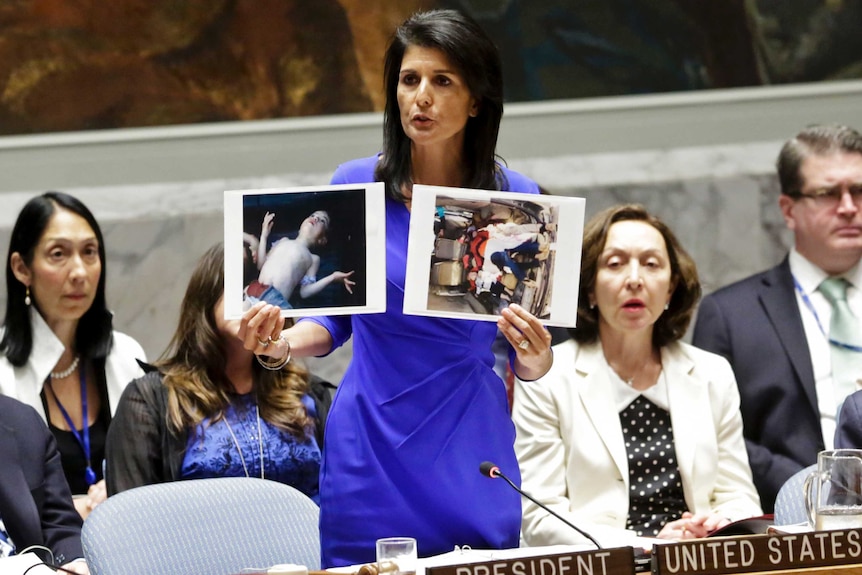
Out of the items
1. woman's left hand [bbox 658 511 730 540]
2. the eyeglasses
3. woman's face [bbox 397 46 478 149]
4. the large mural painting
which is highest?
the large mural painting

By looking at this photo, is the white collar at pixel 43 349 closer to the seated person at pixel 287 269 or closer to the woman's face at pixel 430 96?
the seated person at pixel 287 269

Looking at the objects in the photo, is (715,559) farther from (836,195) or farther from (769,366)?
(836,195)

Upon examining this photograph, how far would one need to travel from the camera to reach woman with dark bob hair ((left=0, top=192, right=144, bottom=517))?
16.1 ft

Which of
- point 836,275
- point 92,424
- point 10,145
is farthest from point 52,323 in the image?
point 836,275

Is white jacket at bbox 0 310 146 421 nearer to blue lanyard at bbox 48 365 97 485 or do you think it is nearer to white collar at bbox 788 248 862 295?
blue lanyard at bbox 48 365 97 485

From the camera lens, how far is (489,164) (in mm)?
3014

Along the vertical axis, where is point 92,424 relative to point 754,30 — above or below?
below

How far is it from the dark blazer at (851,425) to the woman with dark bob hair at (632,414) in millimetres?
686

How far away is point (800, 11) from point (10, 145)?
4.07 metres

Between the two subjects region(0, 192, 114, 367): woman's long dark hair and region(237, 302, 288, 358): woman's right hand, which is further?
region(0, 192, 114, 367): woman's long dark hair

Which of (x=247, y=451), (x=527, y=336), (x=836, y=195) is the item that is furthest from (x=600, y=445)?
(x=836, y=195)

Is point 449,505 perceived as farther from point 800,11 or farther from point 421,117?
point 800,11

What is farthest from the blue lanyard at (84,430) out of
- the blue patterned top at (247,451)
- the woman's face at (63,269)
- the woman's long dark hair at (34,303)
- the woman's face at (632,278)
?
the woman's face at (632,278)

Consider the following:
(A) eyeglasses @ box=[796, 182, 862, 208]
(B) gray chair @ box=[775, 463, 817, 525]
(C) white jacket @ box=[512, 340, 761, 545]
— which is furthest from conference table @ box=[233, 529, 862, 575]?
(A) eyeglasses @ box=[796, 182, 862, 208]
